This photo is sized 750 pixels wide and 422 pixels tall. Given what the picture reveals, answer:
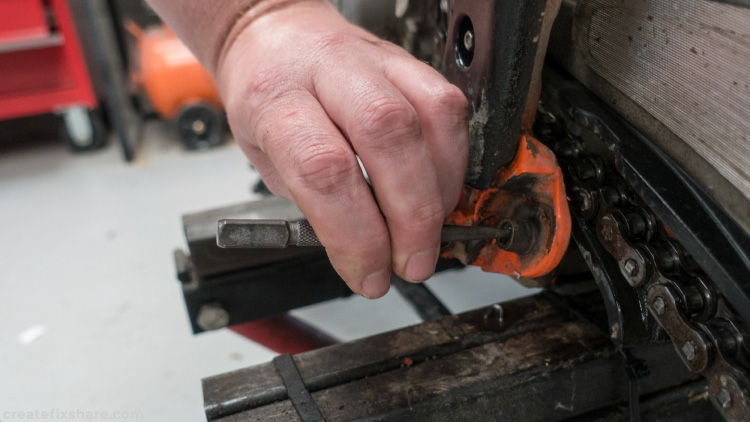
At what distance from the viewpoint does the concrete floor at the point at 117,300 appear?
112 centimetres

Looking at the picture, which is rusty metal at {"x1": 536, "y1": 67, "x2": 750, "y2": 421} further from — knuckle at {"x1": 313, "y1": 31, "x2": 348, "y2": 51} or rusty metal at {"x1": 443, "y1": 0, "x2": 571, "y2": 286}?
knuckle at {"x1": 313, "y1": 31, "x2": 348, "y2": 51}

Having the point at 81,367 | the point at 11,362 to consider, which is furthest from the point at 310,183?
the point at 11,362

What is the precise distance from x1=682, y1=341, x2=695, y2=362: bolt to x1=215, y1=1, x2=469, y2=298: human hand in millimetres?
231

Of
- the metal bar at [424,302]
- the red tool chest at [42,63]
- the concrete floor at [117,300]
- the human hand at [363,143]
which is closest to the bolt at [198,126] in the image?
the concrete floor at [117,300]

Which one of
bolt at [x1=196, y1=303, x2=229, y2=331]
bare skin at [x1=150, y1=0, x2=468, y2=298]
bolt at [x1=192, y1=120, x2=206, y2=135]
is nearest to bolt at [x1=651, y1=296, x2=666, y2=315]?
bare skin at [x1=150, y1=0, x2=468, y2=298]

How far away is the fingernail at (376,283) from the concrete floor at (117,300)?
676 millimetres

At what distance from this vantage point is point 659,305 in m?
0.51

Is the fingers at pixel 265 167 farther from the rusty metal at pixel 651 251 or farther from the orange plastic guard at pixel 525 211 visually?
the rusty metal at pixel 651 251

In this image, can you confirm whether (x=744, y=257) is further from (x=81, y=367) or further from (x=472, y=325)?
(x=81, y=367)

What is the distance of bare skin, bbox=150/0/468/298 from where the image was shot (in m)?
0.47

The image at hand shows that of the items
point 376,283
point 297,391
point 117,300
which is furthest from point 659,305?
point 117,300

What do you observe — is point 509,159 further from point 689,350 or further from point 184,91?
point 184,91

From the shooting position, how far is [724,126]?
1.42 feet

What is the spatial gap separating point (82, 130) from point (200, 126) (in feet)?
1.59
